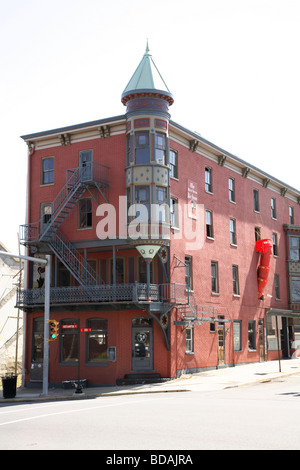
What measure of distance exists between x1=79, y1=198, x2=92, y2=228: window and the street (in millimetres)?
12889

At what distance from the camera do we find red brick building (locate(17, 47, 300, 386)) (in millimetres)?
28188

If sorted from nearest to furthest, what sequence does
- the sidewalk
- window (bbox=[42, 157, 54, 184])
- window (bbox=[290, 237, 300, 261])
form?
the sidewalk
window (bbox=[42, 157, 54, 184])
window (bbox=[290, 237, 300, 261])

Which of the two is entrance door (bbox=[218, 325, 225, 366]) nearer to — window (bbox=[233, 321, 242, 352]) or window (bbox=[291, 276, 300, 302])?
window (bbox=[233, 321, 242, 352])

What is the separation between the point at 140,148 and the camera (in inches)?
1135

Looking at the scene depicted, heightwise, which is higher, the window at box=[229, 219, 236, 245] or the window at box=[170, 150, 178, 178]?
the window at box=[170, 150, 178, 178]

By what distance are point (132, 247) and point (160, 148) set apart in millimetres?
5525

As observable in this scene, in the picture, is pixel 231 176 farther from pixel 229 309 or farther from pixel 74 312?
pixel 74 312

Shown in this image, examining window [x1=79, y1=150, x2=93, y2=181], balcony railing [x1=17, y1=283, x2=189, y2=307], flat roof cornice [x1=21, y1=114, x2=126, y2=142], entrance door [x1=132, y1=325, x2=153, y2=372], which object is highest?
flat roof cornice [x1=21, y1=114, x2=126, y2=142]

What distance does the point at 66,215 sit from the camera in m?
30.2

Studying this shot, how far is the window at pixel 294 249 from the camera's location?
43719 mm

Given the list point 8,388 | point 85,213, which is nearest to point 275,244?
point 85,213

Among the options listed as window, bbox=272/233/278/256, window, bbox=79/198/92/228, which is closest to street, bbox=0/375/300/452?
window, bbox=79/198/92/228

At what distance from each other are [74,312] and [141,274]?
4.27 m

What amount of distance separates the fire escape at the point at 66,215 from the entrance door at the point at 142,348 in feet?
11.7
